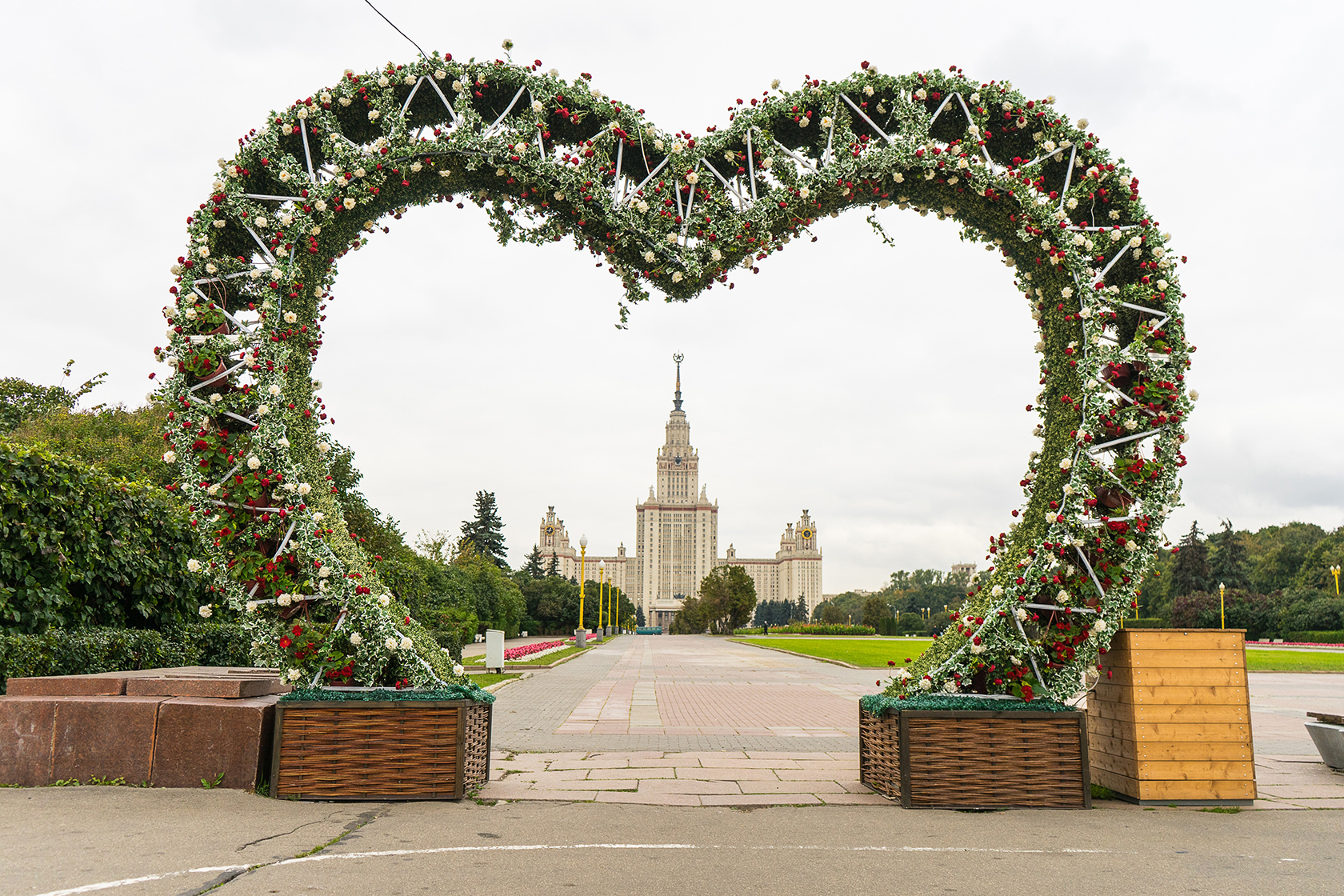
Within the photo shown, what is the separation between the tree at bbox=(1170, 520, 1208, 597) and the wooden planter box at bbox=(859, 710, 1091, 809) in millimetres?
62830

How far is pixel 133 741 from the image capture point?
17.4 feet

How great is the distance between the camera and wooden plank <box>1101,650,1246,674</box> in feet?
17.8

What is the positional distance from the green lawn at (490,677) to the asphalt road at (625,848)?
392 inches

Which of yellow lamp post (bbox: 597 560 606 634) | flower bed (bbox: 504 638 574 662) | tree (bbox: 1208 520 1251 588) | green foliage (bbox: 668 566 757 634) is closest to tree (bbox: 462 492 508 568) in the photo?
yellow lamp post (bbox: 597 560 606 634)

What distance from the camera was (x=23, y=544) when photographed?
22.1ft

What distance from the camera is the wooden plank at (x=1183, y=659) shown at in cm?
543

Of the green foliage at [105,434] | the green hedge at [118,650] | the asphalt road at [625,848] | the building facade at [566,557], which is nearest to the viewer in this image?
the asphalt road at [625,848]

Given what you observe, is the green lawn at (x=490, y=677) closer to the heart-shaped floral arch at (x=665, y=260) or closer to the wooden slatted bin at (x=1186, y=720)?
the heart-shaped floral arch at (x=665, y=260)

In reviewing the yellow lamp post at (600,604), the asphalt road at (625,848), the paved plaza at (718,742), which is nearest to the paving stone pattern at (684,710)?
the paved plaza at (718,742)

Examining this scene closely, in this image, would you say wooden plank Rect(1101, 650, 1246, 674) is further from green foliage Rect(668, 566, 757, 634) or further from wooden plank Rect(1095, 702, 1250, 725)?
green foliage Rect(668, 566, 757, 634)

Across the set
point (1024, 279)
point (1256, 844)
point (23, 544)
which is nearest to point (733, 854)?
point (1256, 844)

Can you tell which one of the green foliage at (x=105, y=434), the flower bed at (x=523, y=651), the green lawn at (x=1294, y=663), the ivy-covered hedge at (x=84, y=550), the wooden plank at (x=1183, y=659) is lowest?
the flower bed at (x=523, y=651)

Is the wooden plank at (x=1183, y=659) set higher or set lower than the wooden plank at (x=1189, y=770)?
higher

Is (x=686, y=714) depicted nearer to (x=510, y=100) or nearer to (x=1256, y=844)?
(x=1256, y=844)
